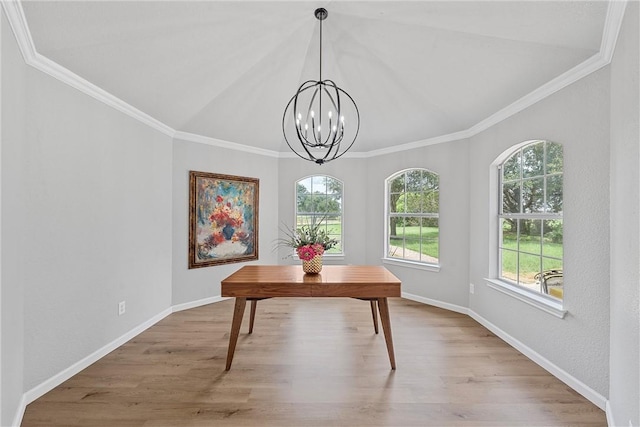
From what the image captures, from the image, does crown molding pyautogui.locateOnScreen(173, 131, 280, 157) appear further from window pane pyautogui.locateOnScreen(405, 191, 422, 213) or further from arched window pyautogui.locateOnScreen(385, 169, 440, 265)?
window pane pyautogui.locateOnScreen(405, 191, 422, 213)

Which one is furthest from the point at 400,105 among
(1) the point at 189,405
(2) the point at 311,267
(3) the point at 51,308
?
(3) the point at 51,308

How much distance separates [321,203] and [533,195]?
2900 mm

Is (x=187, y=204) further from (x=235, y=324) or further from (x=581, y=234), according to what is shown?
(x=581, y=234)

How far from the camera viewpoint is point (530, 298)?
2.56m

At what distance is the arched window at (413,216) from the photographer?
4055mm

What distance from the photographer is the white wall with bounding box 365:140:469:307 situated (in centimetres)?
365

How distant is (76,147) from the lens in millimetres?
2330

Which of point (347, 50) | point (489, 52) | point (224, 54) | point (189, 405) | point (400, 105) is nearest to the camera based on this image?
point (189, 405)

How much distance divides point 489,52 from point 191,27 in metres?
2.34

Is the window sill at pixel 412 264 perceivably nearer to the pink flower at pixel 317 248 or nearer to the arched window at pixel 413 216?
the arched window at pixel 413 216

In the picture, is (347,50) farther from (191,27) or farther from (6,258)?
(6,258)

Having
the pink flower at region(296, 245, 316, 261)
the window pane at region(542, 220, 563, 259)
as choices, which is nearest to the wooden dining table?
the pink flower at region(296, 245, 316, 261)

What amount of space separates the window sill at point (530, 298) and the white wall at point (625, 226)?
1.64 feet

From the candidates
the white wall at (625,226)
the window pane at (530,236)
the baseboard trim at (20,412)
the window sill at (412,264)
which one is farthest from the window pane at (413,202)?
the baseboard trim at (20,412)
